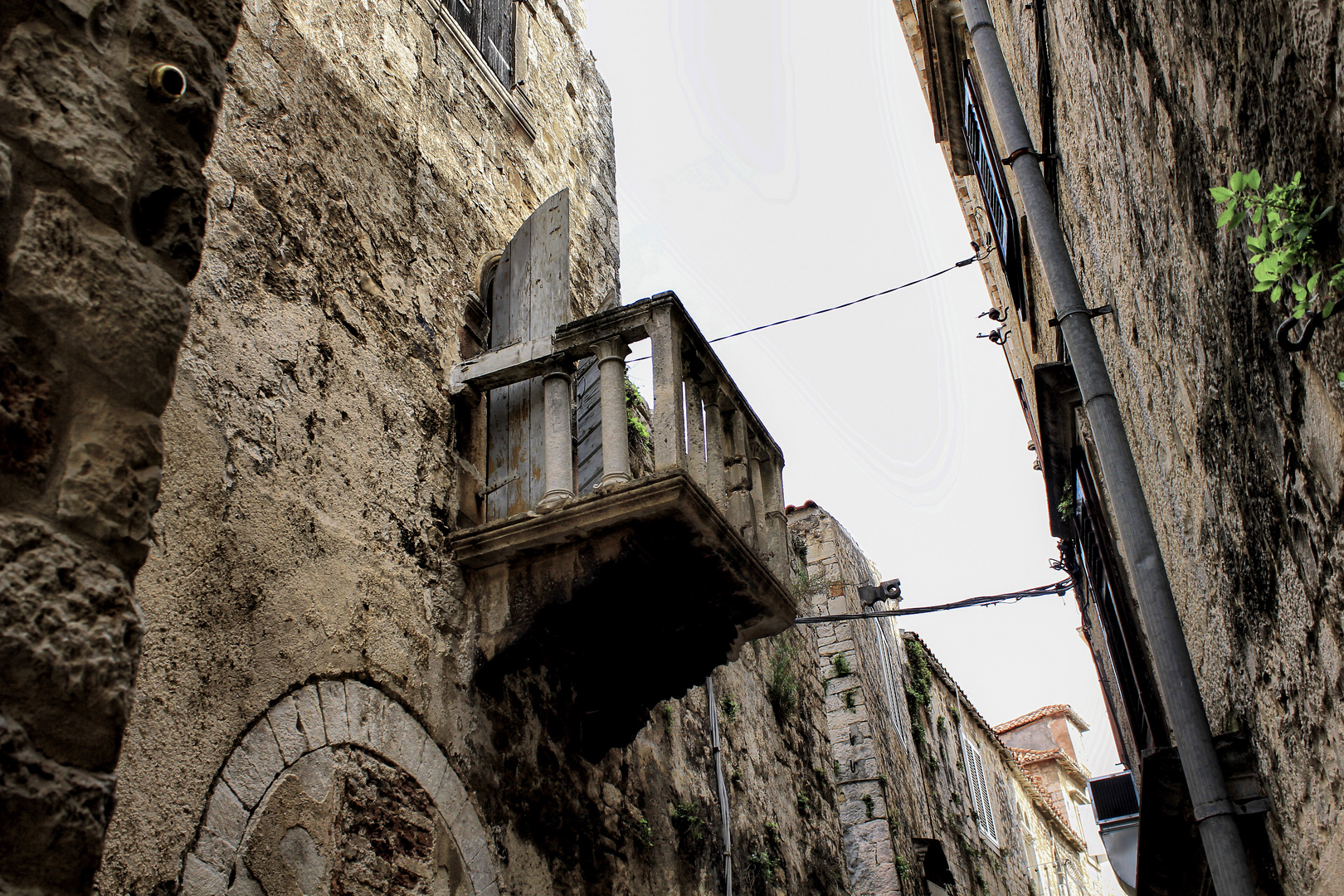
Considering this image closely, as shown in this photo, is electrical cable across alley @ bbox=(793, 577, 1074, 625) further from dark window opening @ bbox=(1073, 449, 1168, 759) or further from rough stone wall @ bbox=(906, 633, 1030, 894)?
rough stone wall @ bbox=(906, 633, 1030, 894)

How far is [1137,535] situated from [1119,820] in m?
3.83

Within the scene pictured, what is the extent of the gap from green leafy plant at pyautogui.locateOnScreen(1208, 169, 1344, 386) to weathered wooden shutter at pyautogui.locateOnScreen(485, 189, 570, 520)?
3.66 metres

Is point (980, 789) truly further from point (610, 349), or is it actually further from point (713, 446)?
point (610, 349)

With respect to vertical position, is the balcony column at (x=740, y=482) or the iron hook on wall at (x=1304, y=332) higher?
the balcony column at (x=740, y=482)

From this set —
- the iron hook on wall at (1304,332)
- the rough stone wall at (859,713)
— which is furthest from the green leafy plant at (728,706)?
the iron hook on wall at (1304,332)

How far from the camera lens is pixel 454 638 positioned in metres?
5.03

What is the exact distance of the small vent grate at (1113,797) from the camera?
7.76 meters

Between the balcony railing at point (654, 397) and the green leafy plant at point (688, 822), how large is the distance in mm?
Answer: 1645

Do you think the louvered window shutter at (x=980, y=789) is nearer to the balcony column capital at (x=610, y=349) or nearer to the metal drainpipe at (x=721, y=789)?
the metal drainpipe at (x=721, y=789)

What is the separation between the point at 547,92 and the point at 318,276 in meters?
3.82

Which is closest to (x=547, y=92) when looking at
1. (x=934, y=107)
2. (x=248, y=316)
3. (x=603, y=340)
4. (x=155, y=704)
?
(x=603, y=340)

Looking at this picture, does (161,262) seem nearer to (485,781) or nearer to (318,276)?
(318,276)

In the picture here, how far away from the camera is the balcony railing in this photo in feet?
16.9

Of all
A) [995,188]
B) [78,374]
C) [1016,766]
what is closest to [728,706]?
[995,188]
